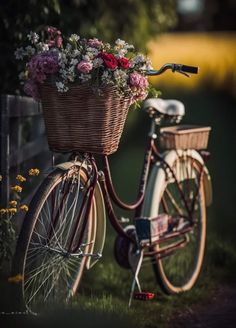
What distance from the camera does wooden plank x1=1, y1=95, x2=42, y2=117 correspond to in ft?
18.5

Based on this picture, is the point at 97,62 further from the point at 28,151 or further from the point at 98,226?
the point at 28,151

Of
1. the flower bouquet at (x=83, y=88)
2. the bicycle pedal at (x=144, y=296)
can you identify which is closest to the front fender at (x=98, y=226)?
the bicycle pedal at (x=144, y=296)

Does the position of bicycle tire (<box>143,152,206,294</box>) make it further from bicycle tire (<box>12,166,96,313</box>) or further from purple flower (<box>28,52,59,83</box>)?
purple flower (<box>28,52,59,83</box>)

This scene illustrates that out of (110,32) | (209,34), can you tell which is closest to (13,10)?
(110,32)

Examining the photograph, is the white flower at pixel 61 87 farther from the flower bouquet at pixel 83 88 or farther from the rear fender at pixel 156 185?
the rear fender at pixel 156 185

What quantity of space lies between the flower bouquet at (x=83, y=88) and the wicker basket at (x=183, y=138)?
1.05 metres

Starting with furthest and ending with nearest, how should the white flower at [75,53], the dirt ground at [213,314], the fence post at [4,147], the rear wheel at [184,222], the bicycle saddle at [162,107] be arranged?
the rear wheel at [184,222] < the fence post at [4,147] < the bicycle saddle at [162,107] < the dirt ground at [213,314] < the white flower at [75,53]

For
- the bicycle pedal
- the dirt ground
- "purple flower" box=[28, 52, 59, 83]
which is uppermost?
"purple flower" box=[28, 52, 59, 83]

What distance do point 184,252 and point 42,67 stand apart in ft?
7.26

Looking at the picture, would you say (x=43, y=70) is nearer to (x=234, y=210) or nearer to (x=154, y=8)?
(x=234, y=210)

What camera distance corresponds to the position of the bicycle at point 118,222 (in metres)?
4.57

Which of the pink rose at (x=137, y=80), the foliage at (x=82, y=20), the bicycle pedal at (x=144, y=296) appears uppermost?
the foliage at (x=82, y=20)

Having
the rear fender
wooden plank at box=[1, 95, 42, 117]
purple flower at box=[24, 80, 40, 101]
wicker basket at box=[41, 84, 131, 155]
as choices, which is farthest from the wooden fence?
the rear fender

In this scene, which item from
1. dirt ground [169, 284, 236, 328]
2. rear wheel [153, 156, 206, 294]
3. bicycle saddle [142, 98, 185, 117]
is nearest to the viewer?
dirt ground [169, 284, 236, 328]
